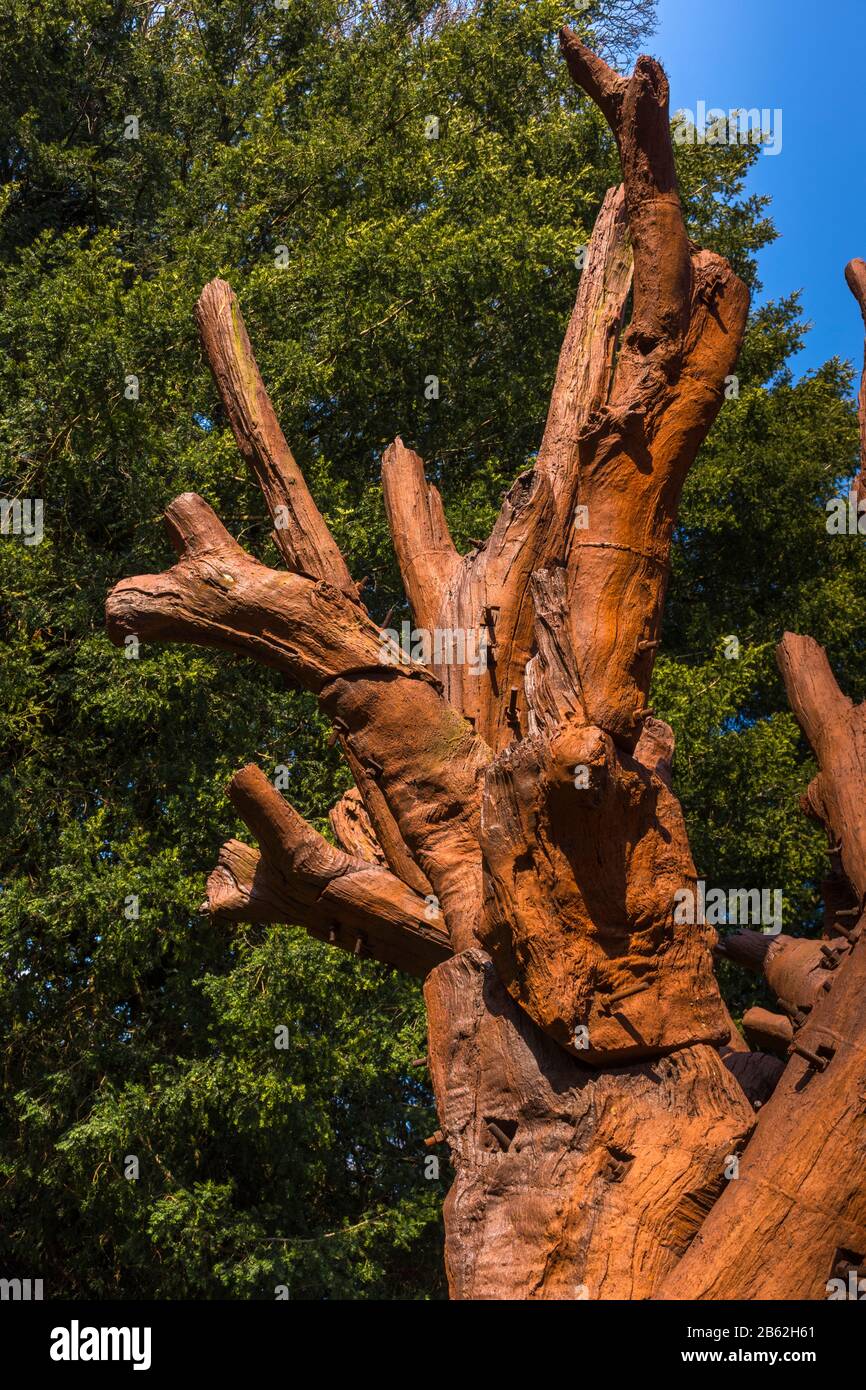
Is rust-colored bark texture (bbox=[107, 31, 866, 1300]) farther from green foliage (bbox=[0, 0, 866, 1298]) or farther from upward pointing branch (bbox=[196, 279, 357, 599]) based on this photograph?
green foliage (bbox=[0, 0, 866, 1298])

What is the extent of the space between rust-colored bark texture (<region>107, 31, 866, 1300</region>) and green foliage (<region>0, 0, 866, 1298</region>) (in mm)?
5409

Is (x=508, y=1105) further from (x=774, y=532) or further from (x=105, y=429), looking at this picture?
(x=774, y=532)

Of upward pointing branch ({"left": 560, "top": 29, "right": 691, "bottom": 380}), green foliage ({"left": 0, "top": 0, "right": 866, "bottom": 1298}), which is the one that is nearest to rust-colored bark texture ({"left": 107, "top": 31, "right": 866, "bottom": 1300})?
upward pointing branch ({"left": 560, "top": 29, "right": 691, "bottom": 380})

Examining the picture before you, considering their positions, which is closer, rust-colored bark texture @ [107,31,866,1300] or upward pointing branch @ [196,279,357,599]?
rust-colored bark texture @ [107,31,866,1300]

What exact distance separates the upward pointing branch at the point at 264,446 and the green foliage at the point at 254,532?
5517mm

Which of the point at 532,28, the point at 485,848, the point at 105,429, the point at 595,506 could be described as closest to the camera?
the point at 485,848

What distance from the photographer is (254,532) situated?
1339 centimetres

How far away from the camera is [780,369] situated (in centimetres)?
1800

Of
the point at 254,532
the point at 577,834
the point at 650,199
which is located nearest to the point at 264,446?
the point at 650,199

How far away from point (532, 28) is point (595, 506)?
1239 cm

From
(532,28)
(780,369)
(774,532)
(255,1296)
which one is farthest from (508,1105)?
(780,369)

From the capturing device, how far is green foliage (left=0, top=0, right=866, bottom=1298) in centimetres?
1075

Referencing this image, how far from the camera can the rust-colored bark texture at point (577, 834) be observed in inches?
153

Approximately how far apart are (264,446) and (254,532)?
7995 mm
